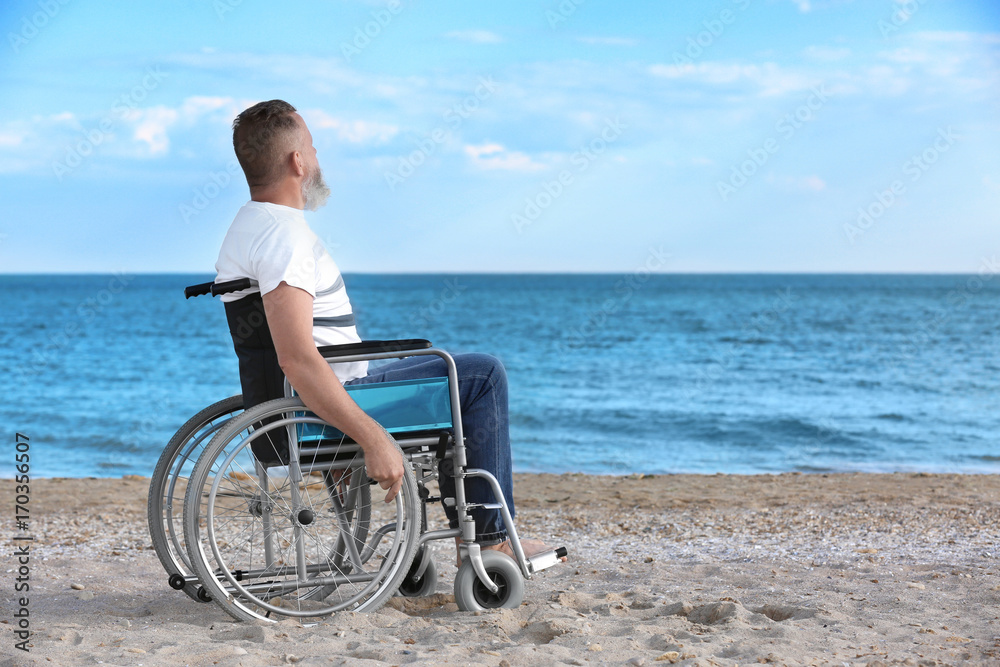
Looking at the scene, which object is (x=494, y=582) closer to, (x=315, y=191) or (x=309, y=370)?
(x=309, y=370)

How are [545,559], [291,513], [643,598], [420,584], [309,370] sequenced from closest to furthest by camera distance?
A: [309,370]
[291,513]
[545,559]
[643,598]
[420,584]

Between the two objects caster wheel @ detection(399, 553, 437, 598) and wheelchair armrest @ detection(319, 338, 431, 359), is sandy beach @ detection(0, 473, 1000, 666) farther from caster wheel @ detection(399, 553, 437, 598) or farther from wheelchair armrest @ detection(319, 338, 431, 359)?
wheelchair armrest @ detection(319, 338, 431, 359)

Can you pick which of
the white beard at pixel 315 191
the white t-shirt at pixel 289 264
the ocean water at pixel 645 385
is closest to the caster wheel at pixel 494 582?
the white t-shirt at pixel 289 264

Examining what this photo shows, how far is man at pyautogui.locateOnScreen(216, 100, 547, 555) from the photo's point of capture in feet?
7.63

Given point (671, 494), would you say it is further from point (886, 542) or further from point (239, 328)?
point (239, 328)

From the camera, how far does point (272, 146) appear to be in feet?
8.33

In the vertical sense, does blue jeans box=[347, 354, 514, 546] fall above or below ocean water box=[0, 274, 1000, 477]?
above

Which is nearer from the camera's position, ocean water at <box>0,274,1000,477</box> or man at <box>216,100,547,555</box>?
man at <box>216,100,547,555</box>

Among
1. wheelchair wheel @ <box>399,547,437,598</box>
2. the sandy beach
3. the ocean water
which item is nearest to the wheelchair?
the sandy beach

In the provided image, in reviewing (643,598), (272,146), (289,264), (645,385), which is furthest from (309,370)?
(645,385)

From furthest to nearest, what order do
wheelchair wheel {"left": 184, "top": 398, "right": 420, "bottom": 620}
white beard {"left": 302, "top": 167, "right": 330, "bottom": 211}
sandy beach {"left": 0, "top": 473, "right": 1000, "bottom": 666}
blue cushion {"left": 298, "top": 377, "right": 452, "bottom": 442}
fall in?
white beard {"left": 302, "top": 167, "right": 330, "bottom": 211}
blue cushion {"left": 298, "top": 377, "right": 452, "bottom": 442}
wheelchair wheel {"left": 184, "top": 398, "right": 420, "bottom": 620}
sandy beach {"left": 0, "top": 473, "right": 1000, "bottom": 666}

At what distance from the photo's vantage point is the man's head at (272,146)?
2.53 meters

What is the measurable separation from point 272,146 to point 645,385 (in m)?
13.1

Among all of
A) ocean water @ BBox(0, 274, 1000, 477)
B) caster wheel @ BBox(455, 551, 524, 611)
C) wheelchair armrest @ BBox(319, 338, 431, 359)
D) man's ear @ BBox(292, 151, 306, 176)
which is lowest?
ocean water @ BBox(0, 274, 1000, 477)
